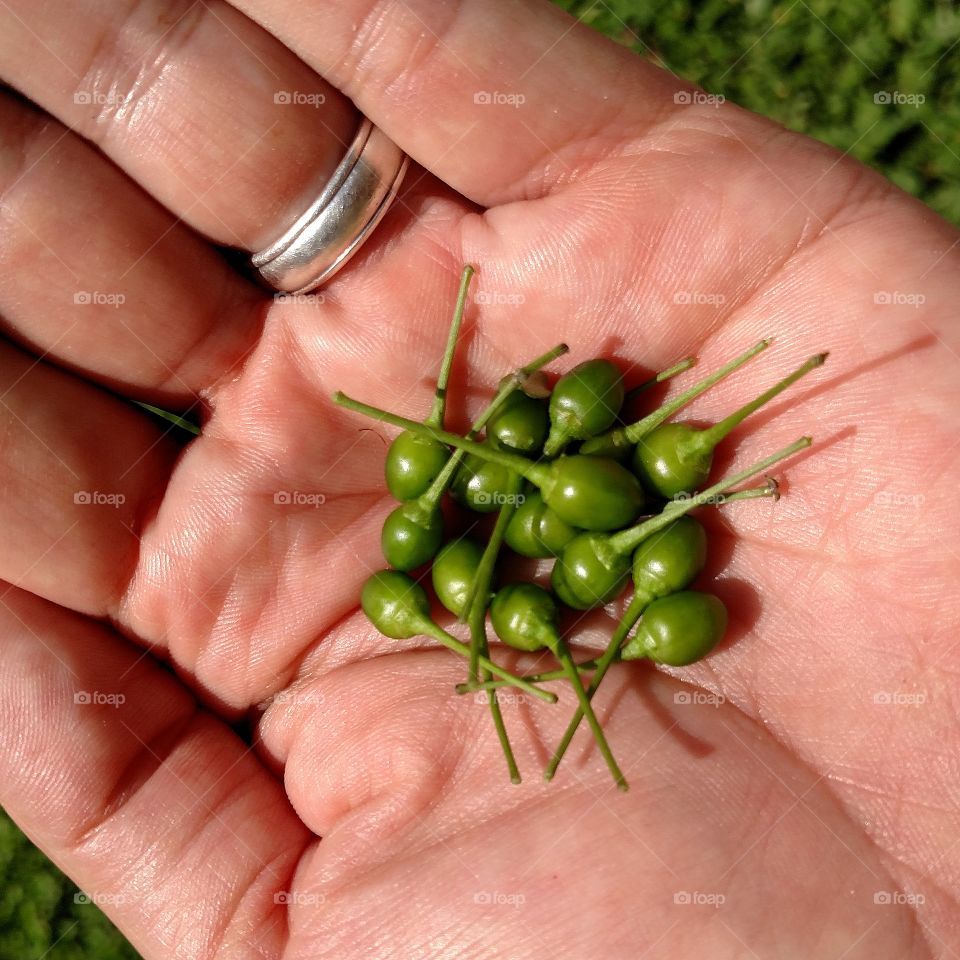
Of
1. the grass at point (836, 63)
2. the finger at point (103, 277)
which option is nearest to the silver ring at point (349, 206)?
the finger at point (103, 277)

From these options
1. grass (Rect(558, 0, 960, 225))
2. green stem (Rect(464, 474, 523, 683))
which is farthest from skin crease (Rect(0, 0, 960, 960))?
grass (Rect(558, 0, 960, 225))

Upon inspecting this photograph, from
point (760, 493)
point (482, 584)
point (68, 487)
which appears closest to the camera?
point (760, 493)

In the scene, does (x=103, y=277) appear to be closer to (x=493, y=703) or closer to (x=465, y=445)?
(x=465, y=445)

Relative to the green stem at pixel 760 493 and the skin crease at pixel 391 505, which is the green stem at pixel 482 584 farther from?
the green stem at pixel 760 493

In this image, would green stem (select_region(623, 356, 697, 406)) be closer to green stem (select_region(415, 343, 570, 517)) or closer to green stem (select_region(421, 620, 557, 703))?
green stem (select_region(415, 343, 570, 517))

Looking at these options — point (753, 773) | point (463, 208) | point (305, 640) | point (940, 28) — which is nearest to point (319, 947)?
point (305, 640)

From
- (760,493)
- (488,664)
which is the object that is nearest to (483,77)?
(760,493)
